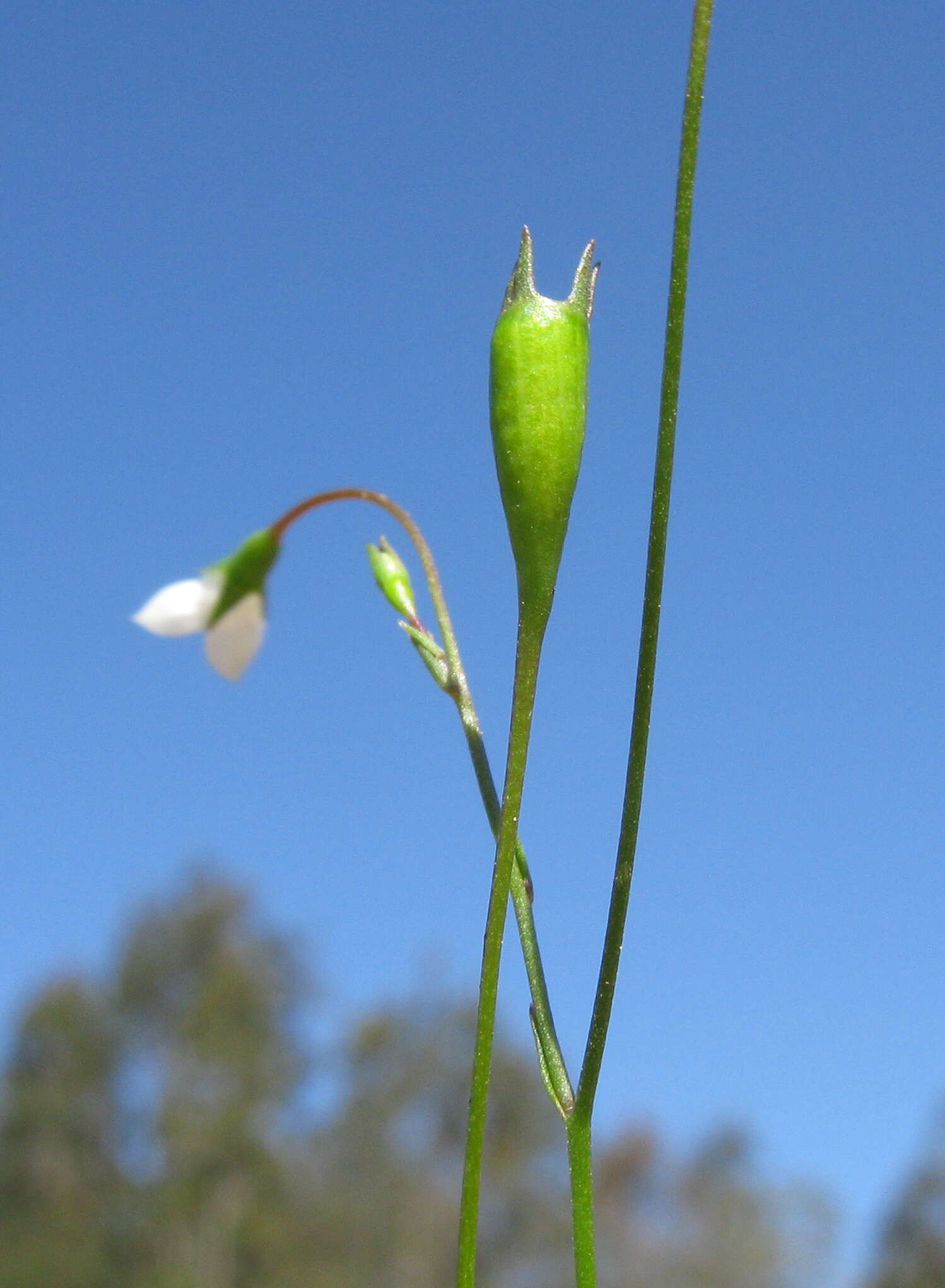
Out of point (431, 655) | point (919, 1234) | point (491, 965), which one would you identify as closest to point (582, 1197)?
point (491, 965)

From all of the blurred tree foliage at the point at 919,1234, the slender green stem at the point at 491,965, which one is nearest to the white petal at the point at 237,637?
the slender green stem at the point at 491,965

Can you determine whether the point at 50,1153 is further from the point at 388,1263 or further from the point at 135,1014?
the point at 388,1263

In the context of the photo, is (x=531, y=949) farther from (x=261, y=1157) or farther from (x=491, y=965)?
(x=261, y=1157)

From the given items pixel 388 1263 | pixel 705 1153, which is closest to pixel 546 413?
pixel 388 1263

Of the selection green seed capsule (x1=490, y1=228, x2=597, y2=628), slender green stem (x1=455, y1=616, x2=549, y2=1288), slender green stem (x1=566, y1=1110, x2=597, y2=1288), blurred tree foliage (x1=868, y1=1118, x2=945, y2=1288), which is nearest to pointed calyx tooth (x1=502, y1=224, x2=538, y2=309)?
green seed capsule (x1=490, y1=228, x2=597, y2=628)

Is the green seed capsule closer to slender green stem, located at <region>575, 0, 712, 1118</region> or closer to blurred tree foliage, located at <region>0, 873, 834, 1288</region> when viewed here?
slender green stem, located at <region>575, 0, 712, 1118</region>

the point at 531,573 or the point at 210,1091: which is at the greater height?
the point at 210,1091
